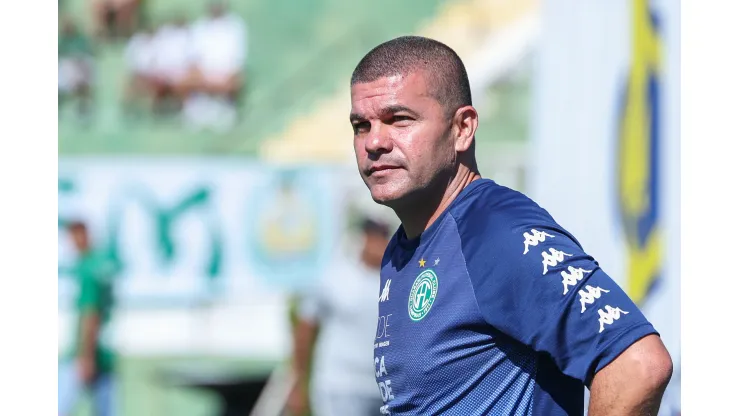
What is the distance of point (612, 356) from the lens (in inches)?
92.3

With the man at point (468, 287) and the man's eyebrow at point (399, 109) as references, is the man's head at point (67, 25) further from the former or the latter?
the man's eyebrow at point (399, 109)

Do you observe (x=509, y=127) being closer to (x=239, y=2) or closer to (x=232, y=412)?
(x=239, y=2)

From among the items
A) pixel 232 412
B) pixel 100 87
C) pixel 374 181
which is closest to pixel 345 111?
pixel 100 87

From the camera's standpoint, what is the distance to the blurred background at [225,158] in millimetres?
9781

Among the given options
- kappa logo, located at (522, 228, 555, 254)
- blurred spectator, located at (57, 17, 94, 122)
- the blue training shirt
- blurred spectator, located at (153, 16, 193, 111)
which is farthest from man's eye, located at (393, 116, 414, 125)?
blurred spectator, located at (57, 17, 94, 122)

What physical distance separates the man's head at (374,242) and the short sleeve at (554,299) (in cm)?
674

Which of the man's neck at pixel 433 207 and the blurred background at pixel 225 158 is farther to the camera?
the blurred background at pixel 225 158

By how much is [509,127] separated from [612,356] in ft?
25.9

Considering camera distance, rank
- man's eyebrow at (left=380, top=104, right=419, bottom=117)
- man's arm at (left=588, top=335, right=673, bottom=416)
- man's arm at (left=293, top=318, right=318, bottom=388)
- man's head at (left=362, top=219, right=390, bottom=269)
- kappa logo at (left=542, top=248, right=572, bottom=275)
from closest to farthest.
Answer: man's arm at (left=588, top=335, right=673, bottom=416), kappa logo at (left=542, top=248, right=572, bottom=275), man's eyebrow at (left=380, top=104, right=419, bottom=117), man's head at (left=362, top=219, right=390, bottom=269), man's arm at (left=293, top=318, right=318, bottom=388)

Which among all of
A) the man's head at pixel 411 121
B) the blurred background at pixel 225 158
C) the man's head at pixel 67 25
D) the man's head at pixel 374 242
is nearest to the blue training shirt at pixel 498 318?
the man's head at pixel 411 121

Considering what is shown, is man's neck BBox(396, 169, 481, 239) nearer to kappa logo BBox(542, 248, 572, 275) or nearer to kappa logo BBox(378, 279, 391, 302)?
kappa logo BBox(378, 279, 391, 302)

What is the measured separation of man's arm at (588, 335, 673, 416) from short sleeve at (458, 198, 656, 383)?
2 centimetres

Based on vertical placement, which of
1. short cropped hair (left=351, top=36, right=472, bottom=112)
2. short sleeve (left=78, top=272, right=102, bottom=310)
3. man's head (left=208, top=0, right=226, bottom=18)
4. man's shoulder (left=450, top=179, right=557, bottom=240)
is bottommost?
short sleeve (left=78, top=272, right=102, bottom=310)

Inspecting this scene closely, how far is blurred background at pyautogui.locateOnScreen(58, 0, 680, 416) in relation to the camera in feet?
32.1
